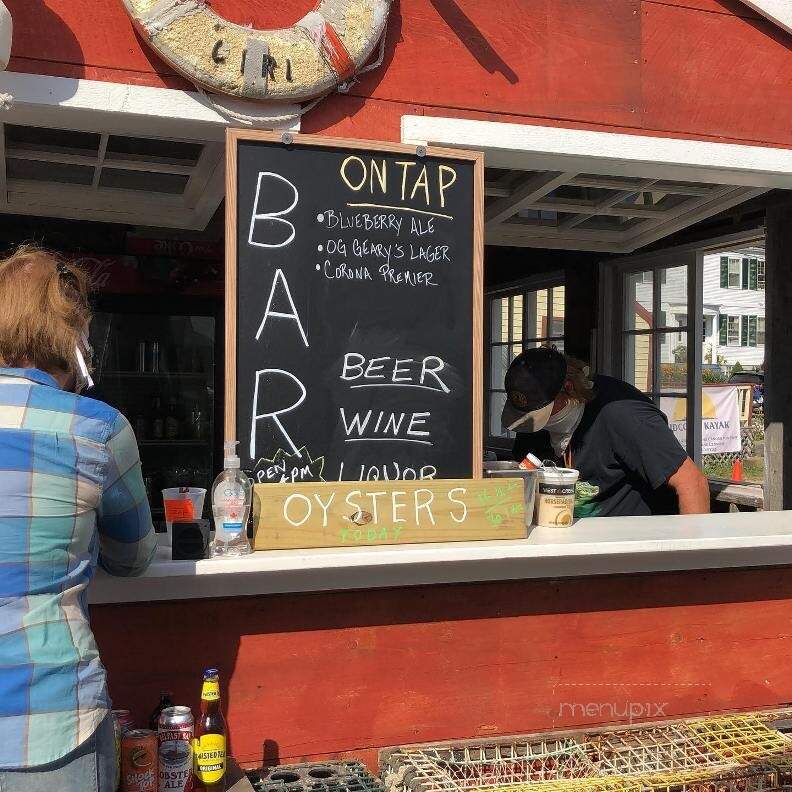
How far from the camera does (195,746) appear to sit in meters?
2.43

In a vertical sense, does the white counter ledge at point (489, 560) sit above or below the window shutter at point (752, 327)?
below

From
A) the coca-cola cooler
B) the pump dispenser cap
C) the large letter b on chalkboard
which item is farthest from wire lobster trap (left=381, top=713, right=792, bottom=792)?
the coca-cola cooler

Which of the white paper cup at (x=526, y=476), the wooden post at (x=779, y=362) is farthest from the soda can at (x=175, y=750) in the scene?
the wooden post at (x=779, y=362)

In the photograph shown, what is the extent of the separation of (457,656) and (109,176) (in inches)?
105

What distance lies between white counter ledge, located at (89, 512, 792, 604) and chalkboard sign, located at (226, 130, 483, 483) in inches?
11.9

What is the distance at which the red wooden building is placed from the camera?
2.72 m

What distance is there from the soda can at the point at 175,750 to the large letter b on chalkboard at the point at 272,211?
4.69 ft

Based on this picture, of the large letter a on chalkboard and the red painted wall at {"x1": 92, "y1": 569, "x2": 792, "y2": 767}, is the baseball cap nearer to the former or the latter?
the red painted wall at {"x1": 92, "y1": 569, "x2": 792, "y2": 767}

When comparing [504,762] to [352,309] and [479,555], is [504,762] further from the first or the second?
[352,309]

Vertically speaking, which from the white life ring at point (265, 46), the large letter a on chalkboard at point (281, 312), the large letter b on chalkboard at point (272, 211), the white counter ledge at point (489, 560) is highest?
the white life ring at point (265, 46)

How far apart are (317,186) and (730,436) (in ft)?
35.6

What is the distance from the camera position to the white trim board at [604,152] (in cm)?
311

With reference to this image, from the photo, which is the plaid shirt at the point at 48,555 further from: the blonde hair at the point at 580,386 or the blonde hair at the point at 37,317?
the blonde hair at the point at 580,386

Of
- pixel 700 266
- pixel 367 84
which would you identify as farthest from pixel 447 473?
pixel 700 266
